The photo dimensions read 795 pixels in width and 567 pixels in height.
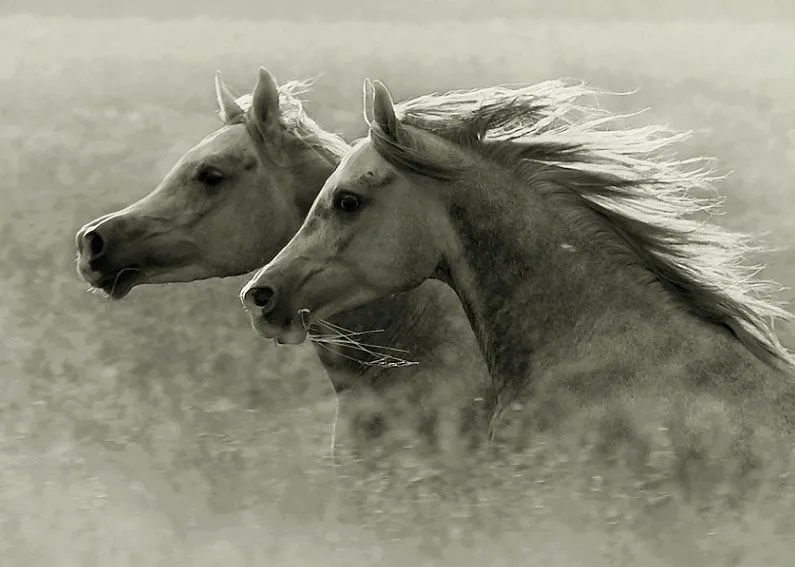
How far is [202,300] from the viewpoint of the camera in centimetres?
193

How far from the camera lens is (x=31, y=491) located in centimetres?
169

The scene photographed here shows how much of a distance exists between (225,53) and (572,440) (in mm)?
1197

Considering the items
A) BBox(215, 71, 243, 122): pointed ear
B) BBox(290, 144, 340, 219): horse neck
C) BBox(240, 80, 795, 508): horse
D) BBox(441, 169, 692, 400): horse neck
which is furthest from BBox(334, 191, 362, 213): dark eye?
BBox(215, 71, 243, 122): pointed ear

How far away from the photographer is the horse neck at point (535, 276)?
1329mm

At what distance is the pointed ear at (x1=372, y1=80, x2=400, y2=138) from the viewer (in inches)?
52.8

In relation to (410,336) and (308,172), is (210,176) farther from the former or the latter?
(410,336)

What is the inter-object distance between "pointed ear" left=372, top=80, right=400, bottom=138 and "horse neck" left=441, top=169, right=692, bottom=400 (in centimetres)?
10

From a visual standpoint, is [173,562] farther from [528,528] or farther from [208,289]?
[208,289]

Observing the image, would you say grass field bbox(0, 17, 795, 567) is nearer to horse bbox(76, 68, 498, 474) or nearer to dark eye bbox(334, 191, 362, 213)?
horse bbox(76, 68, 498, 474)

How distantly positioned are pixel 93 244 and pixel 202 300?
36 centimetres

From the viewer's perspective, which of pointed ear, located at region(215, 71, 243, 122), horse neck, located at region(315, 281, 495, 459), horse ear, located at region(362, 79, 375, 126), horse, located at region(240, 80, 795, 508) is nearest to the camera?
horse, located at region(240, 80, 795, 508)

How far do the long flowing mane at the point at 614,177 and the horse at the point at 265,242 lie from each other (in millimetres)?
251

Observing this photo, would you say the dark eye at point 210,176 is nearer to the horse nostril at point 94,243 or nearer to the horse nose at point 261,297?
the horse nostril at point 94,243

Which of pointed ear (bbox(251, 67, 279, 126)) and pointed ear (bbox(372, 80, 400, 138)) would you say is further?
pointed ear (bbox(251, 67, 279, 126))
